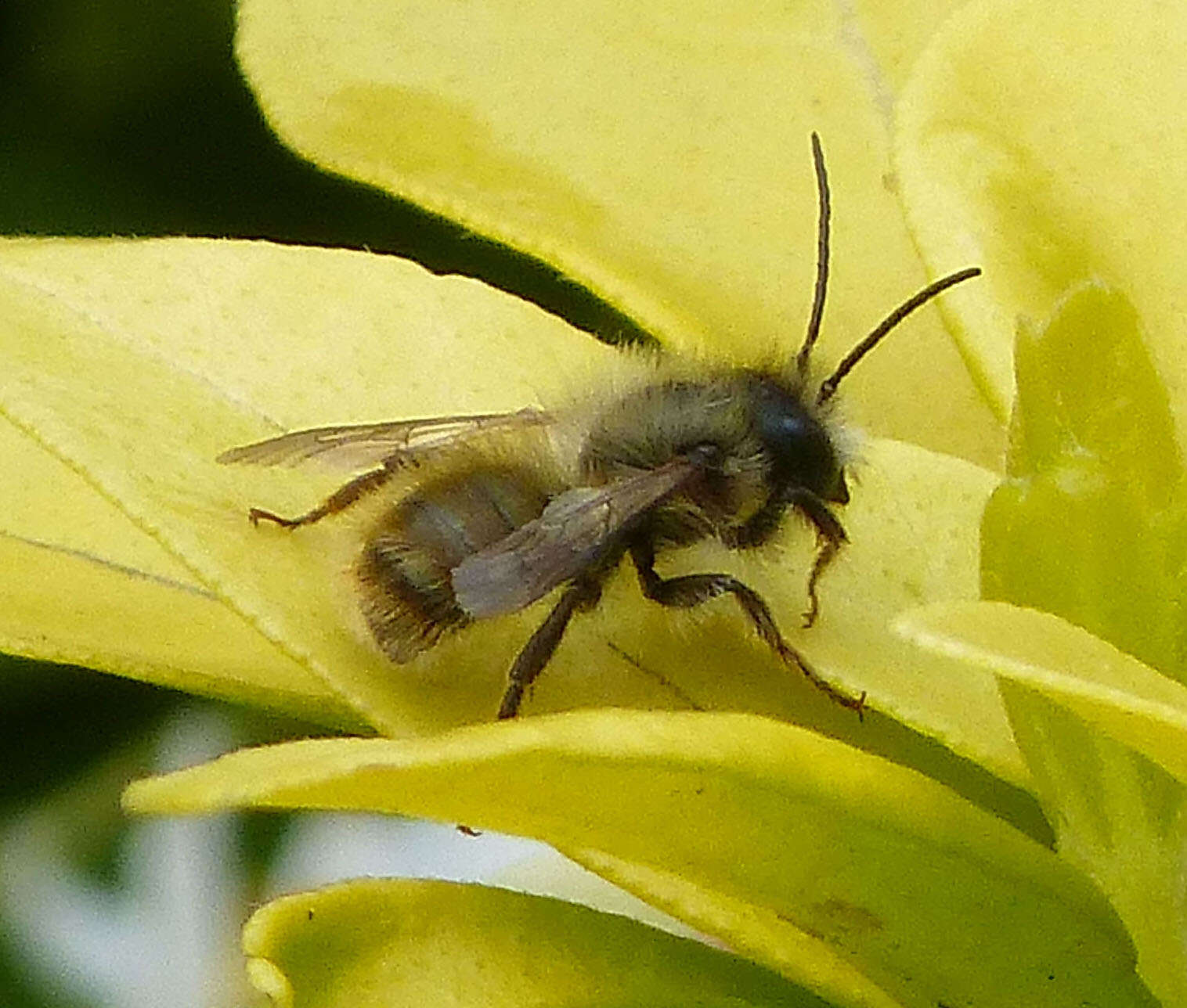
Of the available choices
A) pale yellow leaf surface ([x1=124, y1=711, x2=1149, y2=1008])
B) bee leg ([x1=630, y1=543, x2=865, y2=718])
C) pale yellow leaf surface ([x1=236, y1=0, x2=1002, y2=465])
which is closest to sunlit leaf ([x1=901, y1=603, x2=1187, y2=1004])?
pale yellow leaf surface ([x1=124, y1=711, x2=1149, y2=1008])

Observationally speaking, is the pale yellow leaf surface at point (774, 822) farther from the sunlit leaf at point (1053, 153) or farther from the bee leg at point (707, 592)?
the sunlit leaf at point (1053, 153)

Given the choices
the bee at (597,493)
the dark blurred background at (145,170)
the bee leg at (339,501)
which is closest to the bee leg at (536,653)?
the bee at (597,493)

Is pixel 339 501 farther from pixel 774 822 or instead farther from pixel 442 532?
pixel 774 822

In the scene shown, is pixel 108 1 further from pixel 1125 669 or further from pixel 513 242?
pixel 1125 669

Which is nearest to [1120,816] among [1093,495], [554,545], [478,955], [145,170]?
[1093,495]

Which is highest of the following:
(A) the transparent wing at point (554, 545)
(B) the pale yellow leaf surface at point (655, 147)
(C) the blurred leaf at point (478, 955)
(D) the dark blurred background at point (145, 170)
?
(B) the pale yellow leaf surface at point (655, 147)
